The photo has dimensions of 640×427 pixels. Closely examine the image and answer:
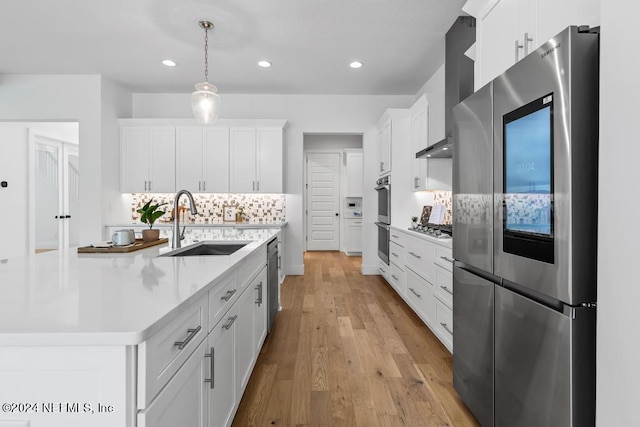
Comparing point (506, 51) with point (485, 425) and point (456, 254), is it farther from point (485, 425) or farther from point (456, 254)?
point (485, 425)

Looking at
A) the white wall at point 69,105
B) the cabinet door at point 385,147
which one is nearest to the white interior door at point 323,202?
the cabinet door at point 385,147

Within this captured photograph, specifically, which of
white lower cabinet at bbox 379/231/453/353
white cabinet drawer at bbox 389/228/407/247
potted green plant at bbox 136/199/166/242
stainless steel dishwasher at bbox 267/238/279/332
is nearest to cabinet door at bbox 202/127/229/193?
stainless steel dishwasher at bbox 267/238/279/332

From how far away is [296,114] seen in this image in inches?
214

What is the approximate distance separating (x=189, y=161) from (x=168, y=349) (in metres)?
4.52

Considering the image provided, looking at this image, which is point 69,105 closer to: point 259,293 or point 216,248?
point 216,248

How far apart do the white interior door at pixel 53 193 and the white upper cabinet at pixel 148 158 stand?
1.56 metres

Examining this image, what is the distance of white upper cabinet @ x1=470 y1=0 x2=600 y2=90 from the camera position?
133cm

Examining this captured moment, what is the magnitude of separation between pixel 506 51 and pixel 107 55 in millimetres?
4219

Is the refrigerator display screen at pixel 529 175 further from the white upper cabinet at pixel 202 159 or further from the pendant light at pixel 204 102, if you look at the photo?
the white upper cabinet at pixel 202 159

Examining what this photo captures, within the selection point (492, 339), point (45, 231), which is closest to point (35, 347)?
point (492, 339)

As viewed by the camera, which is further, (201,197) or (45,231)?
(45,231)

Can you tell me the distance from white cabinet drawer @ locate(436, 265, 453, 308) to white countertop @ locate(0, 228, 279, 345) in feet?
5.08

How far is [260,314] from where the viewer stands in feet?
8.15

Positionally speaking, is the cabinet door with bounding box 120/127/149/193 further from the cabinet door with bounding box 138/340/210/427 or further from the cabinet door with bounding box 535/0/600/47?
the cabinet door with bounding box 535/0/600/47
